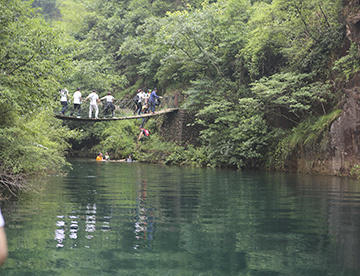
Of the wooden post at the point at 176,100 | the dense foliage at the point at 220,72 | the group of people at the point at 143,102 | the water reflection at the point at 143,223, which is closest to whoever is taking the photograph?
the water reflection at the point at 143,223

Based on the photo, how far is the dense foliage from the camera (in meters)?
10.8

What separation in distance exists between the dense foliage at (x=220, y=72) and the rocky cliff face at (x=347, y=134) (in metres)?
0.65

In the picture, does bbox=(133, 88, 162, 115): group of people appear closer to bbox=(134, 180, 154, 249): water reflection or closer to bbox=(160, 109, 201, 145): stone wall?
bbox=(160, 109, 201, 145): stone wall

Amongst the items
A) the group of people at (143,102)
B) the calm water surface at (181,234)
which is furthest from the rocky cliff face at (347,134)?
the group of people at (143,102)

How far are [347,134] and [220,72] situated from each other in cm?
1108

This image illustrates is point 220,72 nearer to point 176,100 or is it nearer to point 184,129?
point 176,100

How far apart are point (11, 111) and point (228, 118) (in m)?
14.0

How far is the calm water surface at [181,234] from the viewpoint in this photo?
408 cm

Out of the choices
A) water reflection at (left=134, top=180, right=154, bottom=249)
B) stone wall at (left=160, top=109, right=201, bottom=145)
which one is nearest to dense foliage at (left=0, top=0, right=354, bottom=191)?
stone wall at (left=160, top=109, right=201, bottom=145)

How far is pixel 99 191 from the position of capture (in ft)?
33.0

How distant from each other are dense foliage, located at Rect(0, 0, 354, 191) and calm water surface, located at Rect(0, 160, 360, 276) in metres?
3.62

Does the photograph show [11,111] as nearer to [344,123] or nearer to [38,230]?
[38,230]

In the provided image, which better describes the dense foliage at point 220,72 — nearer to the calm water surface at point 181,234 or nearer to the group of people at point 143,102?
the group of people at point 143,102

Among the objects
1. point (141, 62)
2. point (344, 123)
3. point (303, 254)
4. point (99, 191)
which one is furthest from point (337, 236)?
point (141, 62)
